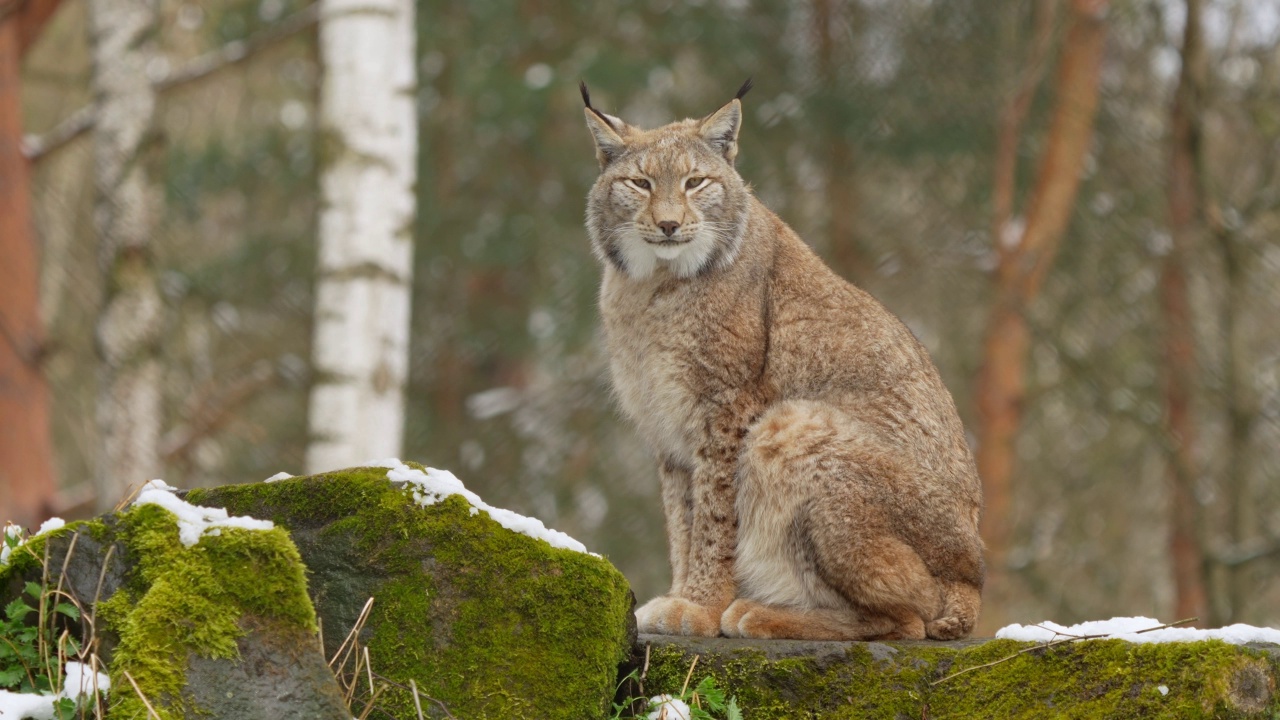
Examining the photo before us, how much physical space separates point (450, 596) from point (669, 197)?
221cm

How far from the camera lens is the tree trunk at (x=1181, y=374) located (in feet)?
38.3

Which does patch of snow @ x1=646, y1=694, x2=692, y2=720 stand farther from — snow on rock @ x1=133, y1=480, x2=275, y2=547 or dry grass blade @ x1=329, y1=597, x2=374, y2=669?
snow on rock @ x1=133, y1=480, x2=275, y2=547

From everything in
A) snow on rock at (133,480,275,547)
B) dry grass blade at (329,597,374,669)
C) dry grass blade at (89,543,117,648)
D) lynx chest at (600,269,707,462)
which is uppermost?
lynx chest at (600,269,707,462)

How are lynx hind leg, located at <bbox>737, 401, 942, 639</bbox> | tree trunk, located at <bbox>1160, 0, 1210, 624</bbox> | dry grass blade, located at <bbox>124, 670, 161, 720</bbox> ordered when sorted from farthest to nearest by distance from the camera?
1. tree trunk, located at <bbox>1160, 0, 1210, 624</bbox>
2. lynx hind leg, located at <bbox>737, 401, 942, 639</bbox>
3. dry grass blade, located at <bbox>124, 670, 161, 720</bbox>

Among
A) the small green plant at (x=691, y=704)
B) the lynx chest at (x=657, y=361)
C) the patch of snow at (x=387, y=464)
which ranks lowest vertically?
the small green plant at (x=691, y=704)

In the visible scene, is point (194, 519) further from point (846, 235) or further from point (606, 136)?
point (846, 235)

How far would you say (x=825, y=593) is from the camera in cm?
464

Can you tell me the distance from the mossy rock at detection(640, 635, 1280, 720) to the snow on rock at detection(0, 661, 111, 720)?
1648mm

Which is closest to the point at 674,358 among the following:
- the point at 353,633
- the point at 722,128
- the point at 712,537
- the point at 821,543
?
the point at 712,537

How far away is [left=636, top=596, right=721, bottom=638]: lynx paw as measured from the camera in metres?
4.74

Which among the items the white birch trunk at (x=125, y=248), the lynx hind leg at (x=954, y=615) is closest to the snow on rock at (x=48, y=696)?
the lynx hind leg at (x=954, y=615)

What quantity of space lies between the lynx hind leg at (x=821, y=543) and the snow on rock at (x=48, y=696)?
87.9 inches

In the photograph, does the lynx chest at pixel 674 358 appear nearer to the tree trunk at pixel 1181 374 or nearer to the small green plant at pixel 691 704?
the small green plant at pixel 691 704

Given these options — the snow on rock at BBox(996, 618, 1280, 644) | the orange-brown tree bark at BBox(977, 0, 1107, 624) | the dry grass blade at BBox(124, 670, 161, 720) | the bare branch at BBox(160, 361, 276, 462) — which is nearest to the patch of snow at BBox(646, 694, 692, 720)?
the snow on rock at BBox(996, 618, 1280, 644)
